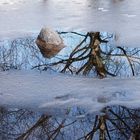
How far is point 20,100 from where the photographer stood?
5.23m

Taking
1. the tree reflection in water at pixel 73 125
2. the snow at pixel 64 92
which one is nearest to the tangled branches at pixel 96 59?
the snow at pixel 64 92

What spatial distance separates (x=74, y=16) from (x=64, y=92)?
5.26 meters

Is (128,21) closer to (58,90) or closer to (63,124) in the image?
(58,90)

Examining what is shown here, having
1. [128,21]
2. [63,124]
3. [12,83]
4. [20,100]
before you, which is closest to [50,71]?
[12,83]

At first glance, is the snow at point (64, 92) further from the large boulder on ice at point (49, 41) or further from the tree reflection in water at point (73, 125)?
the large boulder on ice at point (49, 41)

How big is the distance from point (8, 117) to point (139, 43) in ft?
11.3

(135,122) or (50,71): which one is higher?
(50,71)

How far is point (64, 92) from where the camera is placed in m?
5.41

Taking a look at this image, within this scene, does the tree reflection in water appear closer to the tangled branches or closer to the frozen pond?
the tangled branches

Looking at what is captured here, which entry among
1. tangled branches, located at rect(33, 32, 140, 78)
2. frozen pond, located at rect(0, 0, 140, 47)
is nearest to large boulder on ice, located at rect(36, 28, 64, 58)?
tangled branches, located at rect(33, 32, 140, 78)

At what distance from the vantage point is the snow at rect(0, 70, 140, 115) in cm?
501

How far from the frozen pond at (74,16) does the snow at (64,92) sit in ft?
6.78

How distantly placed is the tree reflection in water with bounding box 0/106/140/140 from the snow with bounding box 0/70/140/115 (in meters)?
0.15

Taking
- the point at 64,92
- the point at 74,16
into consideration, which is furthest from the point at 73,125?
the point at 74,16
